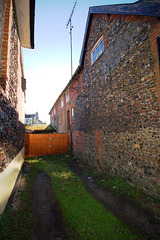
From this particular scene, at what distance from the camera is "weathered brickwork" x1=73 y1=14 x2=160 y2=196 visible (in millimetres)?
3797

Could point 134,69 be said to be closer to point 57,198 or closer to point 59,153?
point 57,198

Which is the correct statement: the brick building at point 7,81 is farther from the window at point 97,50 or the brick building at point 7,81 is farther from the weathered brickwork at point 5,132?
the window at point 97,50

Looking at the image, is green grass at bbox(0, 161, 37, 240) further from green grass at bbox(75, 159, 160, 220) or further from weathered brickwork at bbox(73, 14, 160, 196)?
weathered brickwork at bbox(73, 14, 160, 196)

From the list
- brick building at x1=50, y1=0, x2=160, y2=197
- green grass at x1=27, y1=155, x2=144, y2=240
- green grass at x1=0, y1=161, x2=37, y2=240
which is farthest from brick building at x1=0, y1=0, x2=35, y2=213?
brick building at x1=50, y1=0, x2=160, y2=197

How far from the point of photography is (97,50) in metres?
7.54

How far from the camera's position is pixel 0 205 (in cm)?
269

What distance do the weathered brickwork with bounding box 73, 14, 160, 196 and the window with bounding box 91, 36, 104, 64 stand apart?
40 centimetres

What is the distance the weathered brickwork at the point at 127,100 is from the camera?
3.80 metres

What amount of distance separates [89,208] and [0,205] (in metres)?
2.28

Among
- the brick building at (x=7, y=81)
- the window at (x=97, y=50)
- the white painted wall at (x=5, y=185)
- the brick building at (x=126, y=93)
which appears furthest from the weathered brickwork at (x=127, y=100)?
the white painted wall at (x=5, y=185)

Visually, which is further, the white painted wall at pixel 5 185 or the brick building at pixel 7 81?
the brick building at pixel 7 81

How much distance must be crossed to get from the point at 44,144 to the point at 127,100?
367 inches

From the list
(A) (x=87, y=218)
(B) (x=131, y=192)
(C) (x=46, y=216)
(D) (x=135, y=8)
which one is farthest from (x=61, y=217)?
(D) (x=135, y=8)

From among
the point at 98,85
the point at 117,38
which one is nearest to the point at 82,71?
the point at 98,85
